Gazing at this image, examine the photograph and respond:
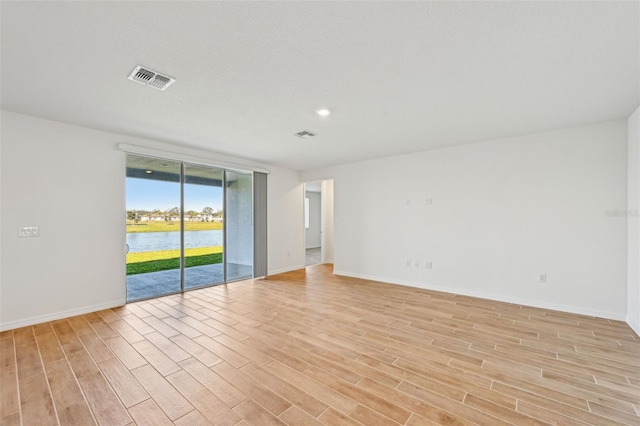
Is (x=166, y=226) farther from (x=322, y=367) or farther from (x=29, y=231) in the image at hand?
(x=322, y=367)

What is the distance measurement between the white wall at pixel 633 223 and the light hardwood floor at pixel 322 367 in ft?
0.94

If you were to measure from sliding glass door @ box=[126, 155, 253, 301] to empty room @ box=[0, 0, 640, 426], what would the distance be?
1.7 inches

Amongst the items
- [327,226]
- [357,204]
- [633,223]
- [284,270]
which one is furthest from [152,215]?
[633,223]

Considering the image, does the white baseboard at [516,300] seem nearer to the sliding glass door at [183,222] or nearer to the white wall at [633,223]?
the white wall at [633,223]

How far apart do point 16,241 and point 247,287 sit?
3.20 metres

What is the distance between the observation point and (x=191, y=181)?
16.2ft

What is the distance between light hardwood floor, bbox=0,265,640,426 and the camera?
5.95ft

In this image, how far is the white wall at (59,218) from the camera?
3.21 m

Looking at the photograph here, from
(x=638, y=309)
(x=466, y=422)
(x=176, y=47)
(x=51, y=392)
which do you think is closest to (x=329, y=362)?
(x=466, y=422)

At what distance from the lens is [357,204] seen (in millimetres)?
6023

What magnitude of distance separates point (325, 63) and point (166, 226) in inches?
161

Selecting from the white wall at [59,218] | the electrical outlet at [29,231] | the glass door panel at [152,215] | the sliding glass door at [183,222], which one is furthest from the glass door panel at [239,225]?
the electrical outlet at [29,231]

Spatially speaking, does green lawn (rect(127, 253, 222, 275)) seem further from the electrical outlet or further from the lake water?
the electrical outlet

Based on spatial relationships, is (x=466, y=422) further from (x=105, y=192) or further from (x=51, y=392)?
(x=105, y=192)
